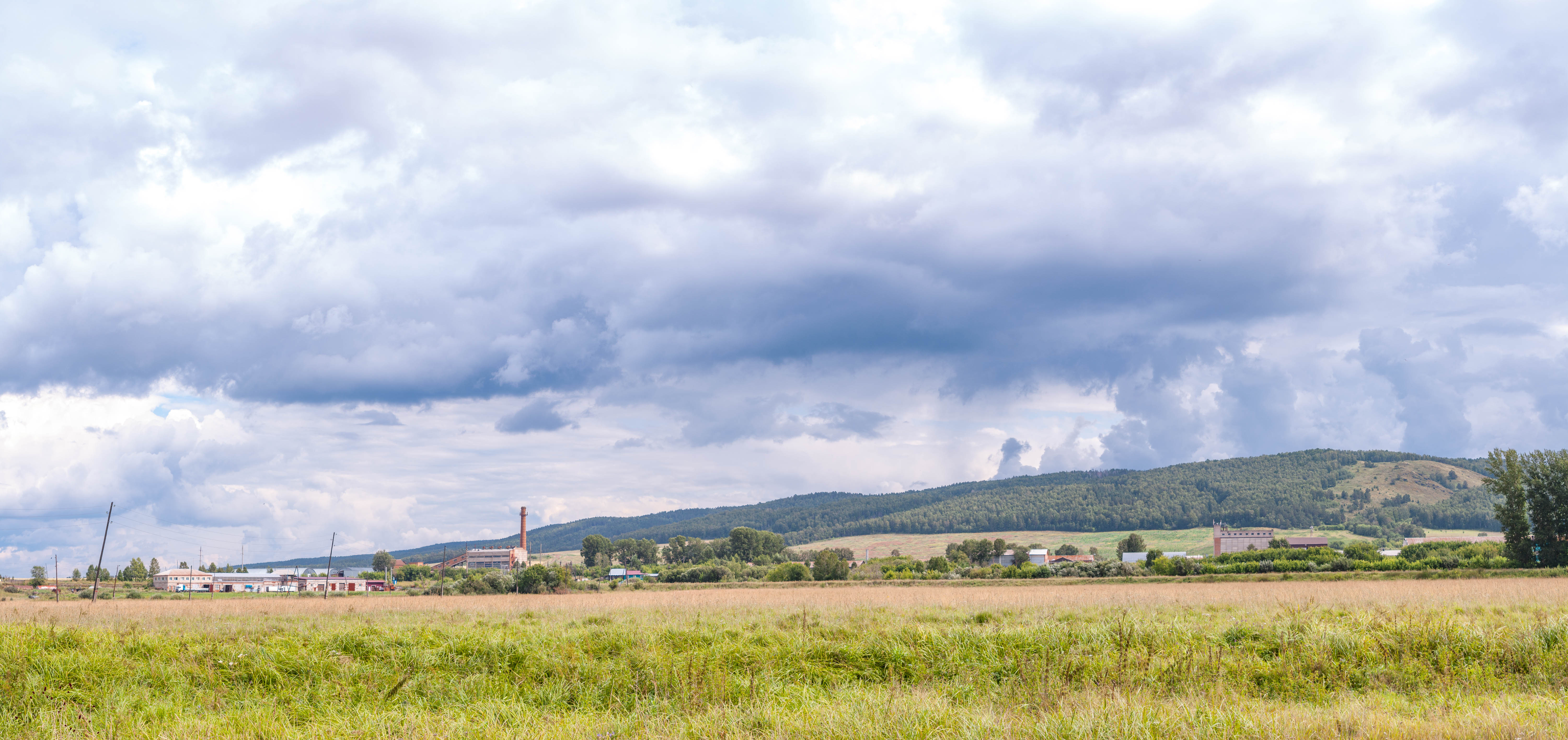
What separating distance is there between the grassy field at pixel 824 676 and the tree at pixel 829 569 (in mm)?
91555

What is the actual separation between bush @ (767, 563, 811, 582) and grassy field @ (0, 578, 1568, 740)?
305ft

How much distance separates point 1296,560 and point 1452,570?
649 inches

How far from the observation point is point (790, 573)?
402 ft

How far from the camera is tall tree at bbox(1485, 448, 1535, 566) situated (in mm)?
84438

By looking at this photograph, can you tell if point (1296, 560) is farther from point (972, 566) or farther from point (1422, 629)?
point (1422, 629)

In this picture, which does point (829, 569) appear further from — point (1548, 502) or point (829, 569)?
point (1548, 502)

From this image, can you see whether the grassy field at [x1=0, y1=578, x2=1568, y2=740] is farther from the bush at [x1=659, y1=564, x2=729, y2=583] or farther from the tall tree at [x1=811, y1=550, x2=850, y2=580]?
the tall tree at [x1=811, y1=550, x2=850, y2=580]

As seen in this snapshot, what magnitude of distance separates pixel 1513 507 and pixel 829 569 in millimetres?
73408

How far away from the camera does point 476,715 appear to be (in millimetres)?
14609

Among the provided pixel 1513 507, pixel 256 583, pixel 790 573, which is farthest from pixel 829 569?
pixel 256 583

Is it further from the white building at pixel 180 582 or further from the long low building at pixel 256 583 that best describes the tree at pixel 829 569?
the white building at pixel 180 582

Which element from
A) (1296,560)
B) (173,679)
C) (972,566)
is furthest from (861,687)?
(972,566)

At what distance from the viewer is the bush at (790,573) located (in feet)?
393

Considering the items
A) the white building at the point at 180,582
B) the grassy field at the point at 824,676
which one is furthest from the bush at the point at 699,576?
the white building at the point at 180,582
